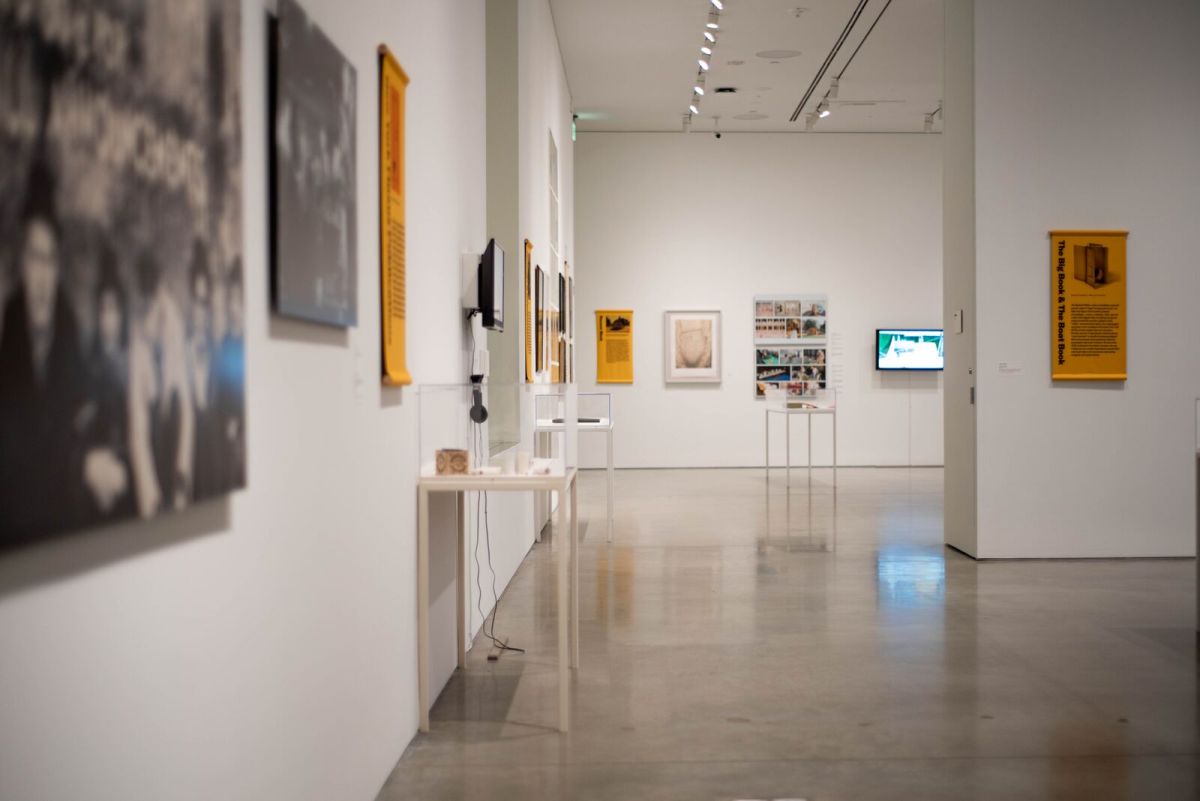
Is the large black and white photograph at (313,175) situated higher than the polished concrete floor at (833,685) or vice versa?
the large black and white photograph at (313,175)

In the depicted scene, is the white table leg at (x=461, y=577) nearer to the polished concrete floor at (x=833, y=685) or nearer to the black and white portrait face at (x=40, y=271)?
the polished concrete floor at (x=833, y=685)

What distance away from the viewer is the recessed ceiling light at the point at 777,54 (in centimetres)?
1136

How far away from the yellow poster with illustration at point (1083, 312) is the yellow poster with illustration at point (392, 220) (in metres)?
5.40

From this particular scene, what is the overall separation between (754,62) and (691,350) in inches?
178

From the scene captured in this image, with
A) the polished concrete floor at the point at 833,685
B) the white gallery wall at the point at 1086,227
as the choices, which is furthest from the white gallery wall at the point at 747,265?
the white gallery wall at the point at 1086,227

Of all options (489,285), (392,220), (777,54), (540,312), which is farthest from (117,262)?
(777,54)

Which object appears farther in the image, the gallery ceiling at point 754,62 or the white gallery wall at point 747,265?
the white gallery wall at point 747,265

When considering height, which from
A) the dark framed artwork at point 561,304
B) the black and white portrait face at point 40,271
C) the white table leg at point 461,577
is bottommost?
the white table leg at point 461,577

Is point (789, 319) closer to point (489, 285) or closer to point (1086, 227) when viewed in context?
point (1086, 227)

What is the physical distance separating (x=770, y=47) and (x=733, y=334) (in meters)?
4.84

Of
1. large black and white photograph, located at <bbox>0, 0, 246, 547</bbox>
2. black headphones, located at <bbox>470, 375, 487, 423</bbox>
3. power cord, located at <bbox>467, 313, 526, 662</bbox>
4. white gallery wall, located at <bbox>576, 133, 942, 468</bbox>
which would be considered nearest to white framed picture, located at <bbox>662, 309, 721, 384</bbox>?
white gallery wall, located at <bbox>576, 133, 942, 468</bbox>

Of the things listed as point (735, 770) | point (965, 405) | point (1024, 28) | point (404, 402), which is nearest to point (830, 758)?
point (735, 770)

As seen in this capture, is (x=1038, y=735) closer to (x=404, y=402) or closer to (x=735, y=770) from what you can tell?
(x=735, y=770)

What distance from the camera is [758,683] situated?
170 inches
